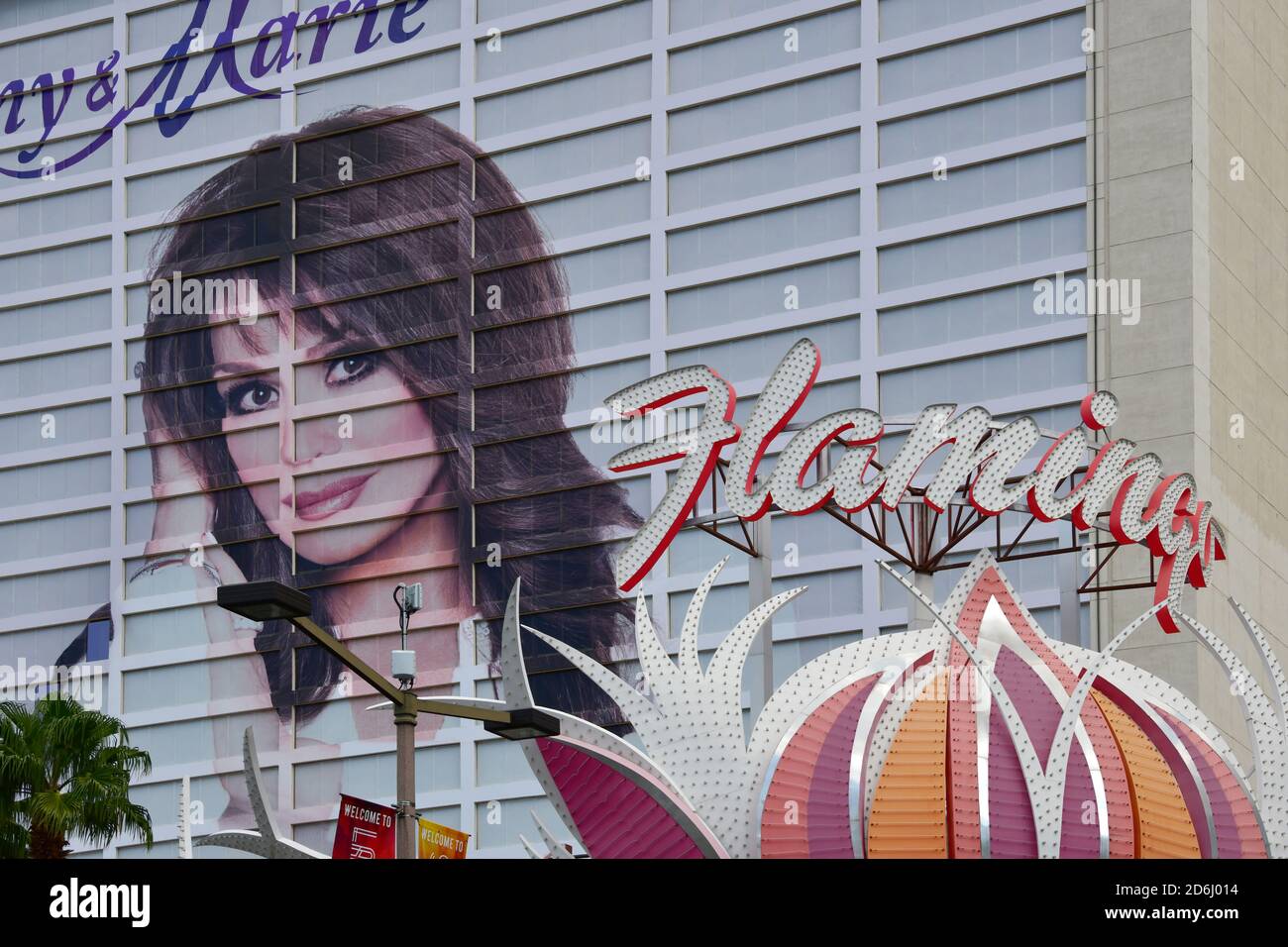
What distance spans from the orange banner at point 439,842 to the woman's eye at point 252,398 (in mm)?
53598

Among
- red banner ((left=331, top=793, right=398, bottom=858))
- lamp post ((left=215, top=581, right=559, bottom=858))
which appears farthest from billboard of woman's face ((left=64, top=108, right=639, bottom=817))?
lamp post ((left=215, top=581, right=559, bottom=858))

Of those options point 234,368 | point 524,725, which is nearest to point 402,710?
point 524,725

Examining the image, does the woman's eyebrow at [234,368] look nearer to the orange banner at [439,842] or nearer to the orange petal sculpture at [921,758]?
the orange banner at [439,842]

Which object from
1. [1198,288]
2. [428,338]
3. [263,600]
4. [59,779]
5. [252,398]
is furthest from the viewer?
[252,398]

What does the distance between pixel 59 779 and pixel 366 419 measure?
1668 inches

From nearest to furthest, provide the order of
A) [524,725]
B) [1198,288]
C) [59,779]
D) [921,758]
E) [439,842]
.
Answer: [524,725]
[921,758]
[439,842]
[59,779]
[1198,288]

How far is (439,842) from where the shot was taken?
36.2 metres

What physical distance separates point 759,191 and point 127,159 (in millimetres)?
29651

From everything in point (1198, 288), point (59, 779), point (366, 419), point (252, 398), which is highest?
point (252, 398)

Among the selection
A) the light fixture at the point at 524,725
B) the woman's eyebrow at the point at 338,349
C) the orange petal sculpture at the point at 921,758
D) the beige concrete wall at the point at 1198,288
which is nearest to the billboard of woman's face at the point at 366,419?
the woman's eyebrow at the point at 338,349

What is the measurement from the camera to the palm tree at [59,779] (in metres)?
42.5

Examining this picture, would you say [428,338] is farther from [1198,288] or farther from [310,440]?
[1198,288]

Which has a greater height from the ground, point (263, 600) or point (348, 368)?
point (348, 368)

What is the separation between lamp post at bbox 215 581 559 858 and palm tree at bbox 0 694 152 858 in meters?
18.9
